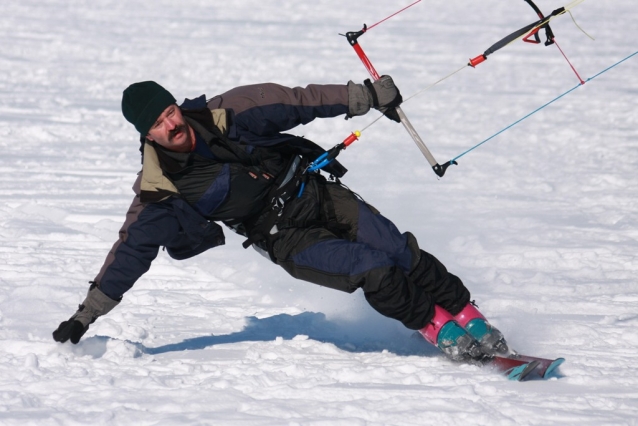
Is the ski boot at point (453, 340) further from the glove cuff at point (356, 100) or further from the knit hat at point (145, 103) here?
the knit hat at point (145, 103)

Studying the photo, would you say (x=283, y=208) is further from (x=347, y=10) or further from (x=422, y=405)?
(x=347, y=10)

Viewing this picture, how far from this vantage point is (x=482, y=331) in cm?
418

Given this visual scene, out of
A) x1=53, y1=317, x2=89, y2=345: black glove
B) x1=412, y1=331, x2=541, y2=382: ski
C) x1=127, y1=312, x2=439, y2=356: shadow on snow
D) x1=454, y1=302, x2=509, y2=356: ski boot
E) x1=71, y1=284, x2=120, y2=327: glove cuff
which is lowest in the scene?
x1=53, y1=317, x2=89, y2=345: black glove

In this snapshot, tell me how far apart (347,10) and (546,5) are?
4.04m

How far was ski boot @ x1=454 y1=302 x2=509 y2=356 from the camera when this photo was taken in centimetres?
414

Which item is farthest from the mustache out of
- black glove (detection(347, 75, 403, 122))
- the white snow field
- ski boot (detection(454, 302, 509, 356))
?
ski boot (detection(454, 302, 509, 356))

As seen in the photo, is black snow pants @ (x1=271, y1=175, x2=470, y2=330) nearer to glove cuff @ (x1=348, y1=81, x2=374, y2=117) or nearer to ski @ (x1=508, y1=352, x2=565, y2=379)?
glove cuff @ (x1=348, y1=81, x2=374, y2=117)

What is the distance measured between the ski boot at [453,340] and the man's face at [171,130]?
4.34 feet

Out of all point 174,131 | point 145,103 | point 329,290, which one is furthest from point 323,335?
point 145,103

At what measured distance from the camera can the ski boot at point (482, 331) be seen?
4141mm

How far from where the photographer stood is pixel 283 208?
4.11 meters

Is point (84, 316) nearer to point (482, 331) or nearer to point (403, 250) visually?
point (403, 250)

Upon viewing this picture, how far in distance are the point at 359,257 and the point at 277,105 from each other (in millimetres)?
727

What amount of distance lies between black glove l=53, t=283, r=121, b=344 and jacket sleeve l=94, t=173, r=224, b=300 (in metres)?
0.03
